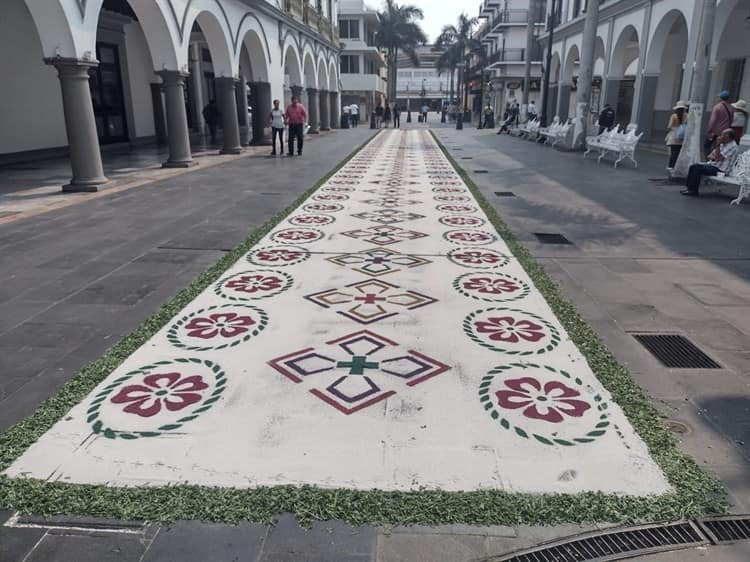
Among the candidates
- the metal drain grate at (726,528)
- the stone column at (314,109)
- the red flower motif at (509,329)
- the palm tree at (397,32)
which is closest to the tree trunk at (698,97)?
the red flower motif at (509,329)

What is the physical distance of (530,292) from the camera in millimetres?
4641

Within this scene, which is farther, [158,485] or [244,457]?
[244,457]

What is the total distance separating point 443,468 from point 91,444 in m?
1.63

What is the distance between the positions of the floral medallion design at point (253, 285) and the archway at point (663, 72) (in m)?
16.9

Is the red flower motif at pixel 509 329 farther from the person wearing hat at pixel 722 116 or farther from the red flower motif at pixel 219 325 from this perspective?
the person wearing hat at pixel 722 116

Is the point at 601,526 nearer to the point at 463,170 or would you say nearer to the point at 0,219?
the point at 0,219

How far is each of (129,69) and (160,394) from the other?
731 inches

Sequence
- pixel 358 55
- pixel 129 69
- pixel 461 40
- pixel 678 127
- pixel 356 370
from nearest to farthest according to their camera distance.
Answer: pixel 356 370 < pixel 678 127 < pixel 129 69 < pixel 358 55 < pixel 461 40

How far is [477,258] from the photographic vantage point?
567 centimetres

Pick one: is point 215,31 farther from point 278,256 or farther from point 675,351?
point 675,351

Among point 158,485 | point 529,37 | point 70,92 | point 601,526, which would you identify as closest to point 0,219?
point 70,92

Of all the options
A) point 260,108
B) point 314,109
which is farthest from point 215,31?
point 314,109

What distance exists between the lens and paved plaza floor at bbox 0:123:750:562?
2.31 m

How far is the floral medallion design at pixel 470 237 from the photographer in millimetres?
6336
